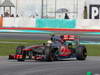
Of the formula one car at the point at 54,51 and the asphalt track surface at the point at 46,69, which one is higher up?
the formula one car at the point at 54,51

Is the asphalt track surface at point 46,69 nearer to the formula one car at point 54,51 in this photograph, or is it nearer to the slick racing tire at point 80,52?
the formula one car at point 54,51

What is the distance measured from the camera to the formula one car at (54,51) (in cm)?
1608

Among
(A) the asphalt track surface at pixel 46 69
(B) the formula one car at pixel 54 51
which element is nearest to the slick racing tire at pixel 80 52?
(B) the formula one car at pixel 54 51

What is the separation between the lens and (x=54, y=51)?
16.6m

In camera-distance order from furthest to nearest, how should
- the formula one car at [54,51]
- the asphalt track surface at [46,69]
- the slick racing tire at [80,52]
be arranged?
the slick racing tire at [80,52] → the formula one car at [54,51] → the asphalt track surface at [46,69]

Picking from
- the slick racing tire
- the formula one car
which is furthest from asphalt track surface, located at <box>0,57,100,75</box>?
the slick racing tire

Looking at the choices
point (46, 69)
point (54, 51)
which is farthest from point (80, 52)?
point (46, 69)

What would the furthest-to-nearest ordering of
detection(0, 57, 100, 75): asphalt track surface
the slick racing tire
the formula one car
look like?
the slick racing tire, the formula one car, detection(0, 57, 100, 75): asphalt track surface

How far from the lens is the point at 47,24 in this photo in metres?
41.1

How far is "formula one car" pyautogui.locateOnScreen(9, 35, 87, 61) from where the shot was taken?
16.1 meters

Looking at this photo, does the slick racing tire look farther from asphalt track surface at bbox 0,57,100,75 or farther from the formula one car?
asphalt track surface at bbox 0,57,100,75

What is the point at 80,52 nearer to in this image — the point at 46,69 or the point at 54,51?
the point at 54,51

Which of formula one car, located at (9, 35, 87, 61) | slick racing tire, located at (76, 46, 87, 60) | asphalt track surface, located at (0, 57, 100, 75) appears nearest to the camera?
asphalt track surface, located at (0, 57, 100, 75)

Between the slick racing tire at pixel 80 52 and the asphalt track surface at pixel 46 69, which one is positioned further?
the slick racing tire at pixel 80 52
